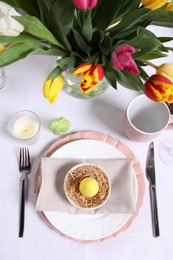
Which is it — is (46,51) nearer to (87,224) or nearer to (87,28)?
(87,28)

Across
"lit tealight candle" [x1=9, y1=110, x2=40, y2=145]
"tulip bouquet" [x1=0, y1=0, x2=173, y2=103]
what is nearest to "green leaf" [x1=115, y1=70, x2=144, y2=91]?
"tulip bouquet" [x1=0, y1=0, x2=173, y2=103]

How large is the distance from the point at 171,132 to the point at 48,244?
338 mm

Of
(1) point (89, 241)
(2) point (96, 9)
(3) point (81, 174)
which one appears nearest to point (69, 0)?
(2) point (96, 9)

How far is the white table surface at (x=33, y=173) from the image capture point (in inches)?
21.6

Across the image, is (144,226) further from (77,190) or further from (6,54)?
(6,54)

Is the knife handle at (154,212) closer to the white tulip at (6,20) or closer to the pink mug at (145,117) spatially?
the pink mug at (145,117)

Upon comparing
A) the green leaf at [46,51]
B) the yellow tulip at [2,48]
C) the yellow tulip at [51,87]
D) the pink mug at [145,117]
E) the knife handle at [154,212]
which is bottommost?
the knife handle at [154,212]

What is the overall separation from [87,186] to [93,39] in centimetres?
25

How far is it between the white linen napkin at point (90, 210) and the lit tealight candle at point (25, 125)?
0.20 ft

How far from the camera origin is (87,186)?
527 millimetres

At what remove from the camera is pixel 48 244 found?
0.55 meters

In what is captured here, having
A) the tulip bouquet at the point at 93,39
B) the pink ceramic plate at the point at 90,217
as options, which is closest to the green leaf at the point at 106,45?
the tulip bouquet at the point at 93,39

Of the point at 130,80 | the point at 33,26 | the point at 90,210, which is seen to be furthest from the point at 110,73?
the point at 90,210

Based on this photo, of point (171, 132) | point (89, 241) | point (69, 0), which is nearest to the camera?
point (69, 0)
